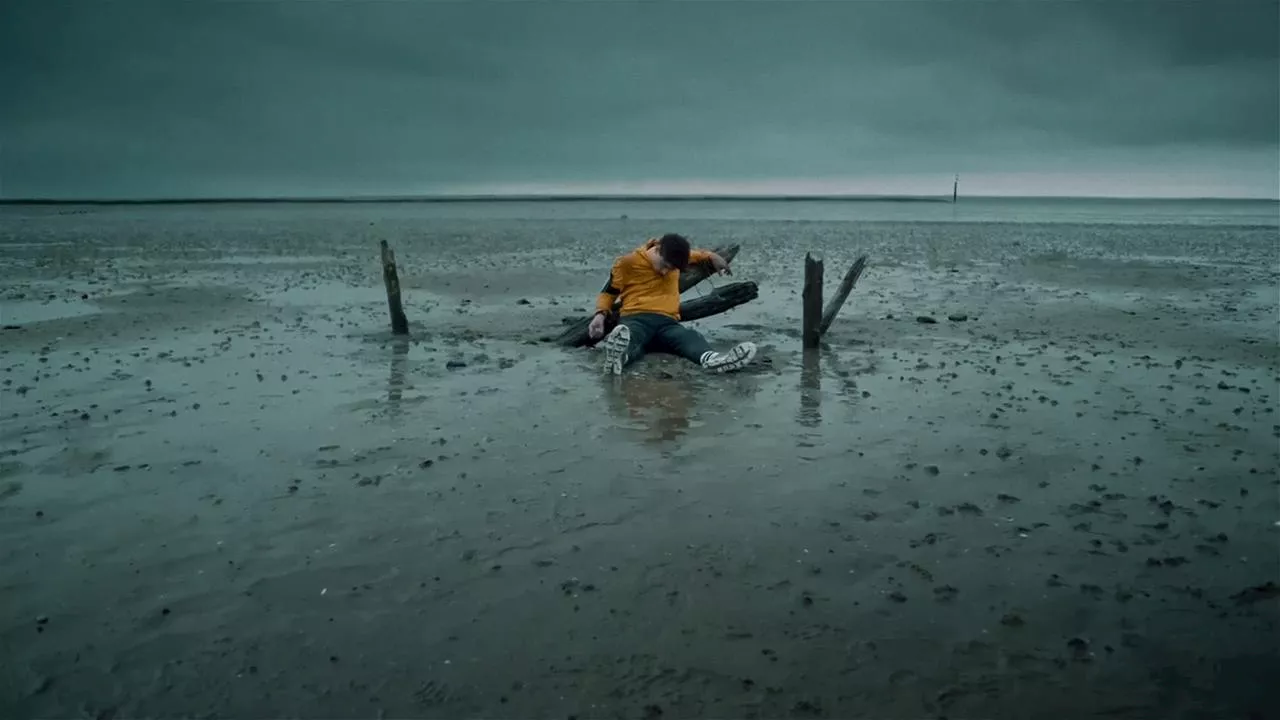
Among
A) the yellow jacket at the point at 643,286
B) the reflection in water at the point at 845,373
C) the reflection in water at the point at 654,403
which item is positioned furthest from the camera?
the yellow jacket at the point at 643,286

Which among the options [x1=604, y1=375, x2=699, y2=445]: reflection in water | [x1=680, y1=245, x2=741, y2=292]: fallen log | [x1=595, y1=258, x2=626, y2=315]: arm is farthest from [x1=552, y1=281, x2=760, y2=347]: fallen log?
[x1=604, y1=375, x2=699, y2=445]: reflection in water

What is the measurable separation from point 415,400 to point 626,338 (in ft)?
9.88

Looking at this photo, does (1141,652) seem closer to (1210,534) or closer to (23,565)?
(1210,534)

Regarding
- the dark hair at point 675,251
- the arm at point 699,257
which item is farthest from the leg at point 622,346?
the arm at point 699,257

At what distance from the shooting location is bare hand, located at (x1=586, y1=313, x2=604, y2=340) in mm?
12844

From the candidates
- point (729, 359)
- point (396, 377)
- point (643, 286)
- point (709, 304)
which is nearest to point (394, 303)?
point (396, 377)

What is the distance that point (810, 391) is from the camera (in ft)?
35.7

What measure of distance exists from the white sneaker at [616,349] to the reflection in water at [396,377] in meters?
2.74

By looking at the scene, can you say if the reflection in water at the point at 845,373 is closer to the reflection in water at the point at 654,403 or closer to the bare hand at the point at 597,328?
the reflection in water at the point at 654,403

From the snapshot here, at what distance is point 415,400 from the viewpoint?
411 inches

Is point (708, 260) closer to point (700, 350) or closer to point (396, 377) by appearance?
point (700, 350)

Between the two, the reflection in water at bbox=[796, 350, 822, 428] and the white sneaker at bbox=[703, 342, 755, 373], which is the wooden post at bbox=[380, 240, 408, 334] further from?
the reflection in water at bbox=[796, 350, 822, 428]

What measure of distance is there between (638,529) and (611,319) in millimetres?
7223

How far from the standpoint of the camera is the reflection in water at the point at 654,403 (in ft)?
30.1
